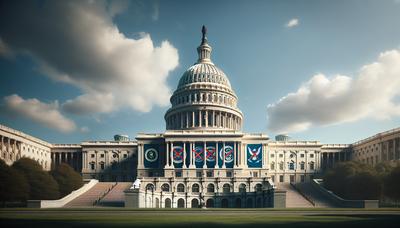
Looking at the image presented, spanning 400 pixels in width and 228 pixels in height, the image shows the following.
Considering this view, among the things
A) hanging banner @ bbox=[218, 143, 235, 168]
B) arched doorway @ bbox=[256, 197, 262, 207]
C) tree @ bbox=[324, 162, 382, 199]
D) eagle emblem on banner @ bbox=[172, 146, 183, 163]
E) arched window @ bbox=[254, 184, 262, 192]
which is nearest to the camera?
tree @ bbox=[324, 162, 382, 199]

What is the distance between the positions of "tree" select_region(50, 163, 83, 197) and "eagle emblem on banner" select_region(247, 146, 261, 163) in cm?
5713

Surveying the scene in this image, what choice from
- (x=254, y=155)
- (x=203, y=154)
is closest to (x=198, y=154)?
(x=203, y=154)

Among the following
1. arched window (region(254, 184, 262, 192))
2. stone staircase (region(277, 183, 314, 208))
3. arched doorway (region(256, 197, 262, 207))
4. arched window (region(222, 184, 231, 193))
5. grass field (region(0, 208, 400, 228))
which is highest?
grass field (region(0, 208, 400, 228))

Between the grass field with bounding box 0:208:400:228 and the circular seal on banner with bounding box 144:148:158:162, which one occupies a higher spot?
the circular seal on banner with bounding box 144:148:158:162

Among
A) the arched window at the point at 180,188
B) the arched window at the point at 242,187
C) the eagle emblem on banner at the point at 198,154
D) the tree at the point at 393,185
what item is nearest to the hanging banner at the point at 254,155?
the eagle emblem on banner at the point at 198,154

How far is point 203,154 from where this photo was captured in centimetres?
13788

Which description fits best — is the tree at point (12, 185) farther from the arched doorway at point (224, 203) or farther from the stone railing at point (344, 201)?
the stone railing at point (344, 201)

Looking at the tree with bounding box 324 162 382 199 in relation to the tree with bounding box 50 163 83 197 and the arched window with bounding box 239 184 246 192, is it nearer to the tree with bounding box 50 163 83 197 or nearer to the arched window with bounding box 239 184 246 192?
the arched window with bounding box 239 184 246 192

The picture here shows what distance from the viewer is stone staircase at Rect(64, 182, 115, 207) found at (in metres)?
91.4

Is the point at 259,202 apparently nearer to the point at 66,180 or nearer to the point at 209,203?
the point at 209,203

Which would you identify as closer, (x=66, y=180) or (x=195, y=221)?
(x=195, y=221)

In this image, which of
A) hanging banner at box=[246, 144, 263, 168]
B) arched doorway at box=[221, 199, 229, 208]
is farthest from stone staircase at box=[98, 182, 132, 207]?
hanging banner at box=[246, 144, 263, 168]

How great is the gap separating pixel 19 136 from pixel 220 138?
219 ft

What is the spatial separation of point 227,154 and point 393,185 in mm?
61839
